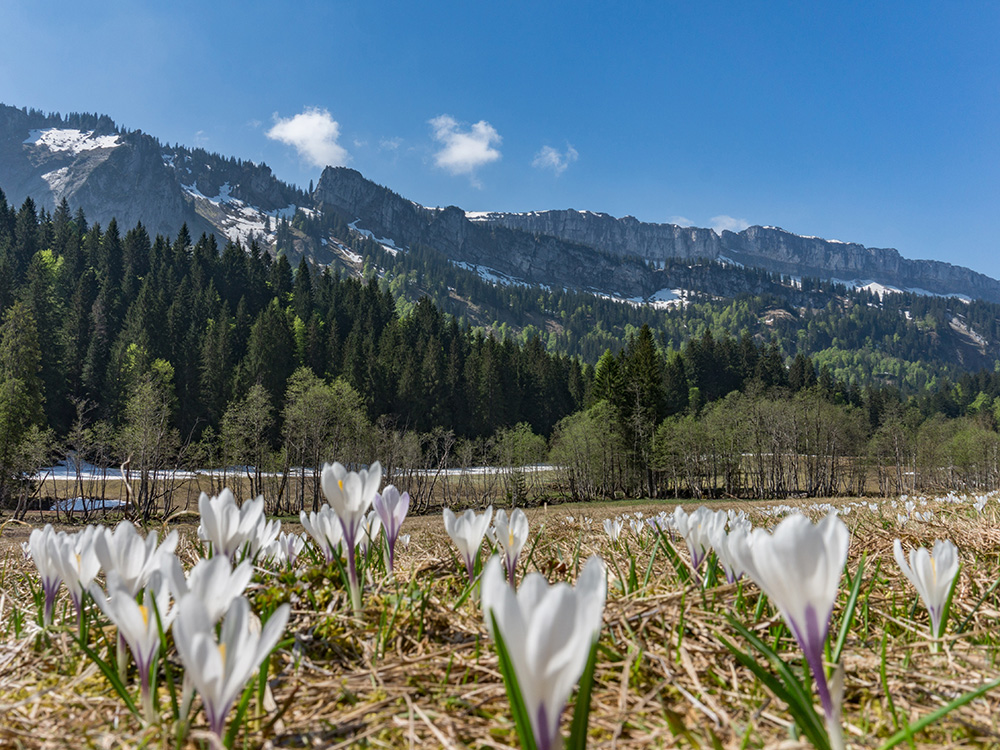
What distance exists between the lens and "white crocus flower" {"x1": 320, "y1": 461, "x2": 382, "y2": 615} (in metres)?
1.51

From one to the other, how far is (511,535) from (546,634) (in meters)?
1.09

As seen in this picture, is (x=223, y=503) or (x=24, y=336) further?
(x=24, y=336)

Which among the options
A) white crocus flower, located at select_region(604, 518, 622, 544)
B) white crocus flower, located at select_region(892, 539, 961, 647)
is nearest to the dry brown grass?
white crocus flower, located at select_region(892, 539, 961, 647)

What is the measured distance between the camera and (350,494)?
1.57m

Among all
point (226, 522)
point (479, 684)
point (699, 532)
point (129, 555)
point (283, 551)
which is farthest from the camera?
point (283, 551)

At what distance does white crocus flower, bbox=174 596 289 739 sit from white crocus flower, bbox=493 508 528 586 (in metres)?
0.87

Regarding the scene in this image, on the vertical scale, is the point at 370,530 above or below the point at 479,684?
above

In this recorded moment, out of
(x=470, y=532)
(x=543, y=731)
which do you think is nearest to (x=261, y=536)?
(x=470, y=532)

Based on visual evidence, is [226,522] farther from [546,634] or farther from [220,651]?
[546,634]

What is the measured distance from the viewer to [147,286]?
65188 mm

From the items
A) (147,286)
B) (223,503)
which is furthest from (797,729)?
(147,286)

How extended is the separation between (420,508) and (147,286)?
2002 inches

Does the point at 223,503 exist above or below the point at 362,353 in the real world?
below

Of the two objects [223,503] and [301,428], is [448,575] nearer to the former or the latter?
[223,503]
